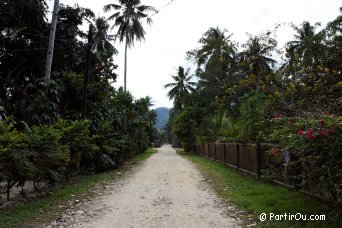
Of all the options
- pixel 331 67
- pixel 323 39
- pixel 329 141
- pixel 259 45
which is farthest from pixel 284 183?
pixel 323 39

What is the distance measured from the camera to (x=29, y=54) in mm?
15188

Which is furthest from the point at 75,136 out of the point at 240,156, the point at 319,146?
the point at 319,146

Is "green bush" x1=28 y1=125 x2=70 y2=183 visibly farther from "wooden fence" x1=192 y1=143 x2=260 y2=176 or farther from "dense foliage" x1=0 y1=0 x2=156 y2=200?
"wooden fence" x1=192 y1=143 x2=260 y2=176

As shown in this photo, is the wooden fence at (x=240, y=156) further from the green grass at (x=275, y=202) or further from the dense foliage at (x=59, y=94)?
the dense foliage at (x=59, y=94)

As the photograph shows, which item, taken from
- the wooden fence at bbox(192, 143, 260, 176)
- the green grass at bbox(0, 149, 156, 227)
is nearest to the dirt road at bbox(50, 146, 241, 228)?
the green grass at bbox(0, 149, 156, 227)

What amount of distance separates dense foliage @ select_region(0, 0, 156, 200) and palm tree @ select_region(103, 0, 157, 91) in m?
9.91

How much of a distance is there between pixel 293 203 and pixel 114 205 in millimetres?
3866

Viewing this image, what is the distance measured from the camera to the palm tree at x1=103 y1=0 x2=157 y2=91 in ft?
93.1

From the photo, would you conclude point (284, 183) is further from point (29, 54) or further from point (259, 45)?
point (29, 54)

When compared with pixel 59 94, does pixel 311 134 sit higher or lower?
lower

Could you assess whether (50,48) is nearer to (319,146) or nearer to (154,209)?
(154,209)

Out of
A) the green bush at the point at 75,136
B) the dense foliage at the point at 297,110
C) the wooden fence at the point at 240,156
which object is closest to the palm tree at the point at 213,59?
the dense foliage at the point at 297,110

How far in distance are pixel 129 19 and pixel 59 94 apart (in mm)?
17313

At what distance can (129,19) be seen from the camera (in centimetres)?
2847
